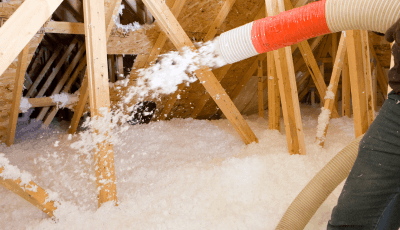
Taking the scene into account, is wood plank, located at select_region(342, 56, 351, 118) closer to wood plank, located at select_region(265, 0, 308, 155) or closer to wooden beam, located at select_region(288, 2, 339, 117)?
wooden beam, located at select_region(288, 2, 339, 117)

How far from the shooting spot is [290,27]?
Answer: 1.17m

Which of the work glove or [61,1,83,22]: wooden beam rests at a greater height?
the work glove

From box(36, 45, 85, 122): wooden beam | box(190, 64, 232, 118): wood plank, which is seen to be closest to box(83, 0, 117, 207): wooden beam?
box(190, 64, 232, 118): wood plank

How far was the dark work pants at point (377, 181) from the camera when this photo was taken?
81 cm

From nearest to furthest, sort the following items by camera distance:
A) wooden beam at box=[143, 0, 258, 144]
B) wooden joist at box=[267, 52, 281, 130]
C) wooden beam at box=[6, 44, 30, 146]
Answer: wooden beam at box=[143, 0, 258, 144]
wooden beam at box=[6, 44, 30, 146]
wooden joist at box=[267, 52, 281, 130]

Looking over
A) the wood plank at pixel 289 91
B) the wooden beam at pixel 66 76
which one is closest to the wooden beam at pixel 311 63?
the wood plank at pixel 289 91

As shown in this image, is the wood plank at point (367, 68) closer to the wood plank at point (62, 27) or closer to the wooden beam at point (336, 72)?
the wooden beam at point (336, 72)

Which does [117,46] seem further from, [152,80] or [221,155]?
[221,155]

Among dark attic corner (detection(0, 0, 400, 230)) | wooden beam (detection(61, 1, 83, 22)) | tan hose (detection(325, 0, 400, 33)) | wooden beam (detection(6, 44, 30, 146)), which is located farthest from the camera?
wooden beam (detection(61, 1, 83, 22))

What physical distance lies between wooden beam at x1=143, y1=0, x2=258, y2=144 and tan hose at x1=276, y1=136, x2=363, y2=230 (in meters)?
1.15

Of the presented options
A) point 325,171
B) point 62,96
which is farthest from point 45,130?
point 325,171

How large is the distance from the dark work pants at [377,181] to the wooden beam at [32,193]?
149 cm

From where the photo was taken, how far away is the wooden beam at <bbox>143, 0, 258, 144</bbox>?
1714 mm

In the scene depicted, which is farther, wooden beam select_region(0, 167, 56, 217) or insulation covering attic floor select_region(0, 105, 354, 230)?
insulation covering attic floor select_region(0, 105, 354, 230)
